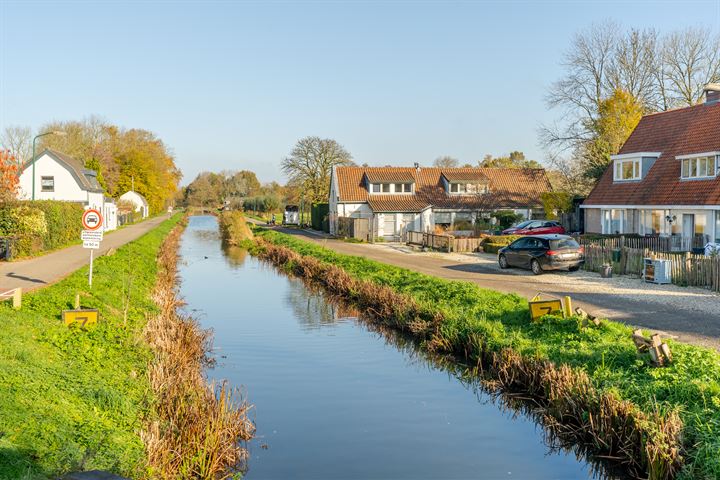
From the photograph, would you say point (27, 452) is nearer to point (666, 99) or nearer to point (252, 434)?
point (252, 434)

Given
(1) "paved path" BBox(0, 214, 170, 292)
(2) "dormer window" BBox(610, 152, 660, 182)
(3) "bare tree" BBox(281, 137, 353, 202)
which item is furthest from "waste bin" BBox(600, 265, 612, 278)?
(3) "bare tree" BBox(281, 137, 353, 202)

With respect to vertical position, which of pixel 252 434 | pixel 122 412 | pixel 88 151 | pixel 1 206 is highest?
pixel 88 151

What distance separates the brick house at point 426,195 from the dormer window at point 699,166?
21034 millimetres

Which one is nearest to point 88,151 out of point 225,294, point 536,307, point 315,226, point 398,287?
point 315,226

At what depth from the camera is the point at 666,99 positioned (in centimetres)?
4878

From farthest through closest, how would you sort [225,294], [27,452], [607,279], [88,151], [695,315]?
[88,151], [225,294], [607,279], [695,315], [27,452]

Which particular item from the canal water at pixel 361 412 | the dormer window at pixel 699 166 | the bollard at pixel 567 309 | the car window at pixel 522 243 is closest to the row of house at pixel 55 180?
the car window at pixel 522 243

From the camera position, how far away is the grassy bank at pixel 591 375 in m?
8.47

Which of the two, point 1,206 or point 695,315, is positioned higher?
point 1,206

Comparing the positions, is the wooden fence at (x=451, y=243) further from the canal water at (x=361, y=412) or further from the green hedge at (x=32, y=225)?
the green hedge at (x=32, y=225)

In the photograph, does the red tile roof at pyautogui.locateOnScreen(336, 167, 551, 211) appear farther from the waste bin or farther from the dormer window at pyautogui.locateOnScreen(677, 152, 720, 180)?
the waste bin

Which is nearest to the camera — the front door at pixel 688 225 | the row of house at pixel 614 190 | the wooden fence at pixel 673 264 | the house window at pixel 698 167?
the wooden fence at pixel 673 264

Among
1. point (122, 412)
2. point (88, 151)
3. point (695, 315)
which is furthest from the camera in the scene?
point (88, 151)

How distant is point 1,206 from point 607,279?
26.6 m
